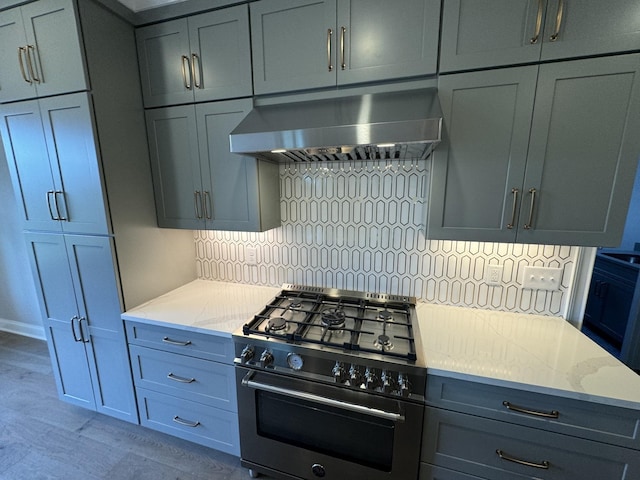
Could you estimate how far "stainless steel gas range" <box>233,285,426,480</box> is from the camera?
1230 millimetres

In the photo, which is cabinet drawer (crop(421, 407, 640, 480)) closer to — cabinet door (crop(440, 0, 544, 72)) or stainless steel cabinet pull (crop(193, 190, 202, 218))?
cabinet door (crop(440, 0, 544, 72))

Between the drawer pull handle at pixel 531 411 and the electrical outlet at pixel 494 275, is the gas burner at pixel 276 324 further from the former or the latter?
the electrical outlet at pixel 494 275

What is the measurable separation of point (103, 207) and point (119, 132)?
1.50 feet

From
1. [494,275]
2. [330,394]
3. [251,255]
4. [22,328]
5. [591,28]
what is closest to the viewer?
[591,28]

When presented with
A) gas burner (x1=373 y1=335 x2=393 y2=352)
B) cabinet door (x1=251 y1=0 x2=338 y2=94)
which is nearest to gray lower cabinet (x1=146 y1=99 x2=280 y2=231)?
cabinet door (x1=251 y1=0 x2=338 y2=94)

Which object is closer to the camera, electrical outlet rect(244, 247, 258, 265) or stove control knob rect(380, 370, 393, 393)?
stove control knob rect(380, 370, 393, 393)

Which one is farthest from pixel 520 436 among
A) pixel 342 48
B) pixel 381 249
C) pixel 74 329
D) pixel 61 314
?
pixel 61 314

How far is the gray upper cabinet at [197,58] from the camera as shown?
4.92 ft

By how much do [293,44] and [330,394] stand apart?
1.77 meters

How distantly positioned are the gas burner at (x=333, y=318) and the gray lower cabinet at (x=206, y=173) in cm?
65

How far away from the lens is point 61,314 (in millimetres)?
1852

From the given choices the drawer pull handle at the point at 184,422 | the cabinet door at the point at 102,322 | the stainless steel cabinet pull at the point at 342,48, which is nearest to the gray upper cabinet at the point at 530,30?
the stainless steel cabinet pull at the point at 342,48

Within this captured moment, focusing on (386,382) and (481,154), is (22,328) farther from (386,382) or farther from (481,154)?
(481,154)

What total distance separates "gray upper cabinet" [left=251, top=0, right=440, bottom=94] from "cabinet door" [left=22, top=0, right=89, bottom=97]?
914 mm
